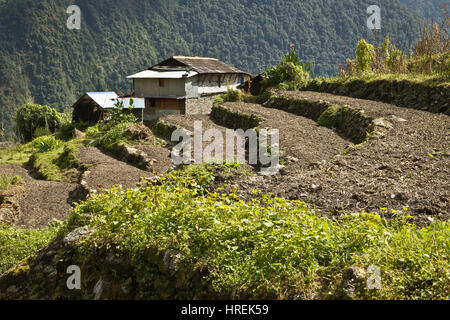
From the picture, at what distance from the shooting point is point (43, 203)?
12992 mm

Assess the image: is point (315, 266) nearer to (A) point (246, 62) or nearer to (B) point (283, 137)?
(B) point (283, 137)

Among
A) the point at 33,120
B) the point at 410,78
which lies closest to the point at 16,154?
the point at 33,120

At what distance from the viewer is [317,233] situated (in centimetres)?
443

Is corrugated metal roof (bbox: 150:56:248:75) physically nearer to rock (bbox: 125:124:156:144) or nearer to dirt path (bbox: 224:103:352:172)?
rock (bbox: 125:124:156:144)

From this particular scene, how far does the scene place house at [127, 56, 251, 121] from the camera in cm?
3428

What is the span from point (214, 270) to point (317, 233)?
116 cm

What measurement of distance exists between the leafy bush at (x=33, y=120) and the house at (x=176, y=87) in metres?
7.12

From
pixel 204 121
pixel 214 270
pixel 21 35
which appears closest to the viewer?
pixel 214 270

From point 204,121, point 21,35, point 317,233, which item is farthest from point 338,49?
point 317,233

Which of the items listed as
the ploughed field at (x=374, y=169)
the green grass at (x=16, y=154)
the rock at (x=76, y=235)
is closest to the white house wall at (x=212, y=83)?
the green grass at (x=16, y=154)

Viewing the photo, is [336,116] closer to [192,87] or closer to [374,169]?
[374,169]

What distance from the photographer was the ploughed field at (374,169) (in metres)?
6.45

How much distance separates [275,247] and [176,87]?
102 ft

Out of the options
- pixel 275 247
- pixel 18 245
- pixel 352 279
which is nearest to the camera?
pixel 352 279
